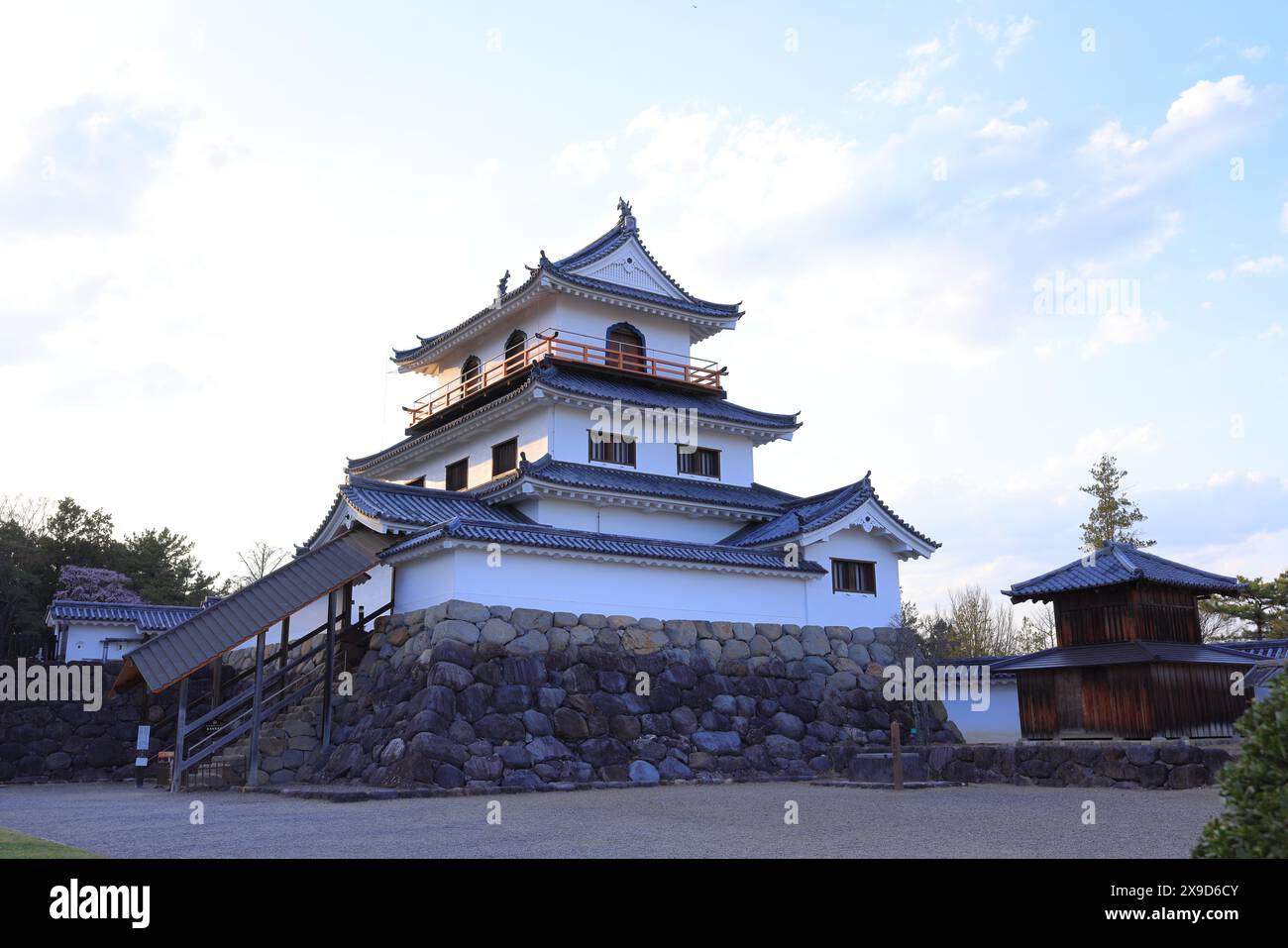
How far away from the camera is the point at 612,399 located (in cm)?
2480

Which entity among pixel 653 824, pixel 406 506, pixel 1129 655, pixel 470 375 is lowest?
pixel 653 824

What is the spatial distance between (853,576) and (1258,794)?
1990 centimetres

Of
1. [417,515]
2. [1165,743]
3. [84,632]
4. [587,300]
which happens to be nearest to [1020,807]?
[1165,743]

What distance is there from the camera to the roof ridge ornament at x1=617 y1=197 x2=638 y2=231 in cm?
2856

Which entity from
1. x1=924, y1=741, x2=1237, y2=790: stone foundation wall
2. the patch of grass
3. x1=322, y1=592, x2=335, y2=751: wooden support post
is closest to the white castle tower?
x1=322, y1=592, x2=335, y2=751: wooden support post

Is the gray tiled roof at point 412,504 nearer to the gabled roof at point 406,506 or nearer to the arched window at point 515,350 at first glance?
the gabled roof at point 406,506

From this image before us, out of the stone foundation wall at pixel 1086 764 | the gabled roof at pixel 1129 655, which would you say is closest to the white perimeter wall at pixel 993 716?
the gabled roof at pixel 1129 655

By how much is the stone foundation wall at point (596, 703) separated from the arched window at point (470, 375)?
34.1ft

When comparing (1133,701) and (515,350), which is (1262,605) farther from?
(515,350)

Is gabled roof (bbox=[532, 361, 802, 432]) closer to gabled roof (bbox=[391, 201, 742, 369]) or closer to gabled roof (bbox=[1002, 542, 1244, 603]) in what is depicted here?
gabled roof (bbox=[391, 201, 742, 369])

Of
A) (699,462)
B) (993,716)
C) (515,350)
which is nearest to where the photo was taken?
(993,716)

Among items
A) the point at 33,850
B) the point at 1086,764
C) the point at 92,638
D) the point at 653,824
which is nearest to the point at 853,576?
the point at 1086,764

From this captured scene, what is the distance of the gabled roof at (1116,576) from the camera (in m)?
18.5

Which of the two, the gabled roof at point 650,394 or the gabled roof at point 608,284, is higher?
the gabled roof at point 608,284
